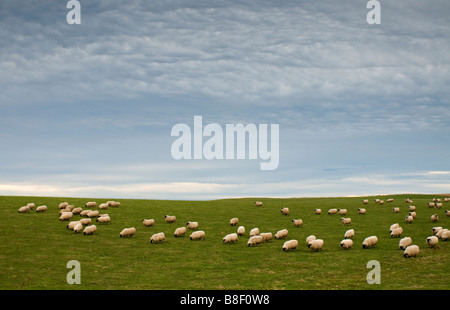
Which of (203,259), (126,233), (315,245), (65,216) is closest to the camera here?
(203,259)

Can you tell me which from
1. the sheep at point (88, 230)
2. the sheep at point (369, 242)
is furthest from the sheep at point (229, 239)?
the sheep at point (88, 230)

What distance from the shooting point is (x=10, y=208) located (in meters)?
43.7

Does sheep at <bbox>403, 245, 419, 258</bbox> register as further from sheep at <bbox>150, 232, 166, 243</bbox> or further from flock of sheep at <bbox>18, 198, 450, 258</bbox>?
sheep at <bbox>150, 232, 166, 243</bbox>

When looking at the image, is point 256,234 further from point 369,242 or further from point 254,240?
point 369,242

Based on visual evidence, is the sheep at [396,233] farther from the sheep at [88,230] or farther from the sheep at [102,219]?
the sheep at [102,219]

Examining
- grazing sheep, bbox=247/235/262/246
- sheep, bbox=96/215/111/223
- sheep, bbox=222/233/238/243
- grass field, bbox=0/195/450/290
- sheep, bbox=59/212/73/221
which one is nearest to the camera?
grass field, bbox=0/195/450/290

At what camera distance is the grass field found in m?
19.5

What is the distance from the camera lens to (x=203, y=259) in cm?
2512

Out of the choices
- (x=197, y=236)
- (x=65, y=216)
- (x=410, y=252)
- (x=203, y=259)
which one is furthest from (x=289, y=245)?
(x=65, y=216)

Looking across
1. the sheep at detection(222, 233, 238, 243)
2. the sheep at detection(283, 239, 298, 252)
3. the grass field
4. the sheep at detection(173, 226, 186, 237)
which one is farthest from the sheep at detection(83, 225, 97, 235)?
the sheep at detection(283, 239, 298, 252)

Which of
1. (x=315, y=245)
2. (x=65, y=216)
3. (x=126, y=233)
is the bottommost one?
(x=315, y=245)

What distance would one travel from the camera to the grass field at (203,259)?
1947cm
